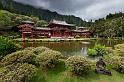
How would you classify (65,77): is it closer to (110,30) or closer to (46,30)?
(46,30)

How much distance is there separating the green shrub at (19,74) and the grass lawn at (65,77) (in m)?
1.01

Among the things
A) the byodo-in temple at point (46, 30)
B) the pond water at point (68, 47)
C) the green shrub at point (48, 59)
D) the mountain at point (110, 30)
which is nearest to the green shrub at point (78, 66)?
the green shrub at point (48, 59)

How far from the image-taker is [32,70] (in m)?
13.7

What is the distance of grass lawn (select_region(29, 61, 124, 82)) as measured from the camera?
1457 cm

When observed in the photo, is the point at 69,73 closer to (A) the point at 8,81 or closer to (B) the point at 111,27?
(A) the point at 8,81

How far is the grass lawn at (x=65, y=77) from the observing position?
14.6m

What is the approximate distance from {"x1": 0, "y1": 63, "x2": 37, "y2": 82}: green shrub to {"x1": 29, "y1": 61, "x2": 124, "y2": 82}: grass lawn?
1.01 meters

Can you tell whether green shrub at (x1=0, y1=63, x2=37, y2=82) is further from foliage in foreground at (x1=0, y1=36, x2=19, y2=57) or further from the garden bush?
the garden bush

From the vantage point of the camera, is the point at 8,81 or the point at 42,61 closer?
the point at 8,81

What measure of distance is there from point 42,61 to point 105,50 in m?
12.9

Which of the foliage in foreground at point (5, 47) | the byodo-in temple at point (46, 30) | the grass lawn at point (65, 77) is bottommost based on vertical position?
the grass lawn at point (65, 77)

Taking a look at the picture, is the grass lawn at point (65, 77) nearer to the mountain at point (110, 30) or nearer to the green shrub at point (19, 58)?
the green shrub at point (19, 58)

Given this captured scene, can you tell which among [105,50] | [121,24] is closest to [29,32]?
[105,50]

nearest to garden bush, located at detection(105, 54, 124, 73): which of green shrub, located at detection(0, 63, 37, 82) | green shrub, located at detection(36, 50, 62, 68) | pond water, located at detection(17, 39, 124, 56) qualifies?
green shrub, located at detection(36, 50, 62, 68)
